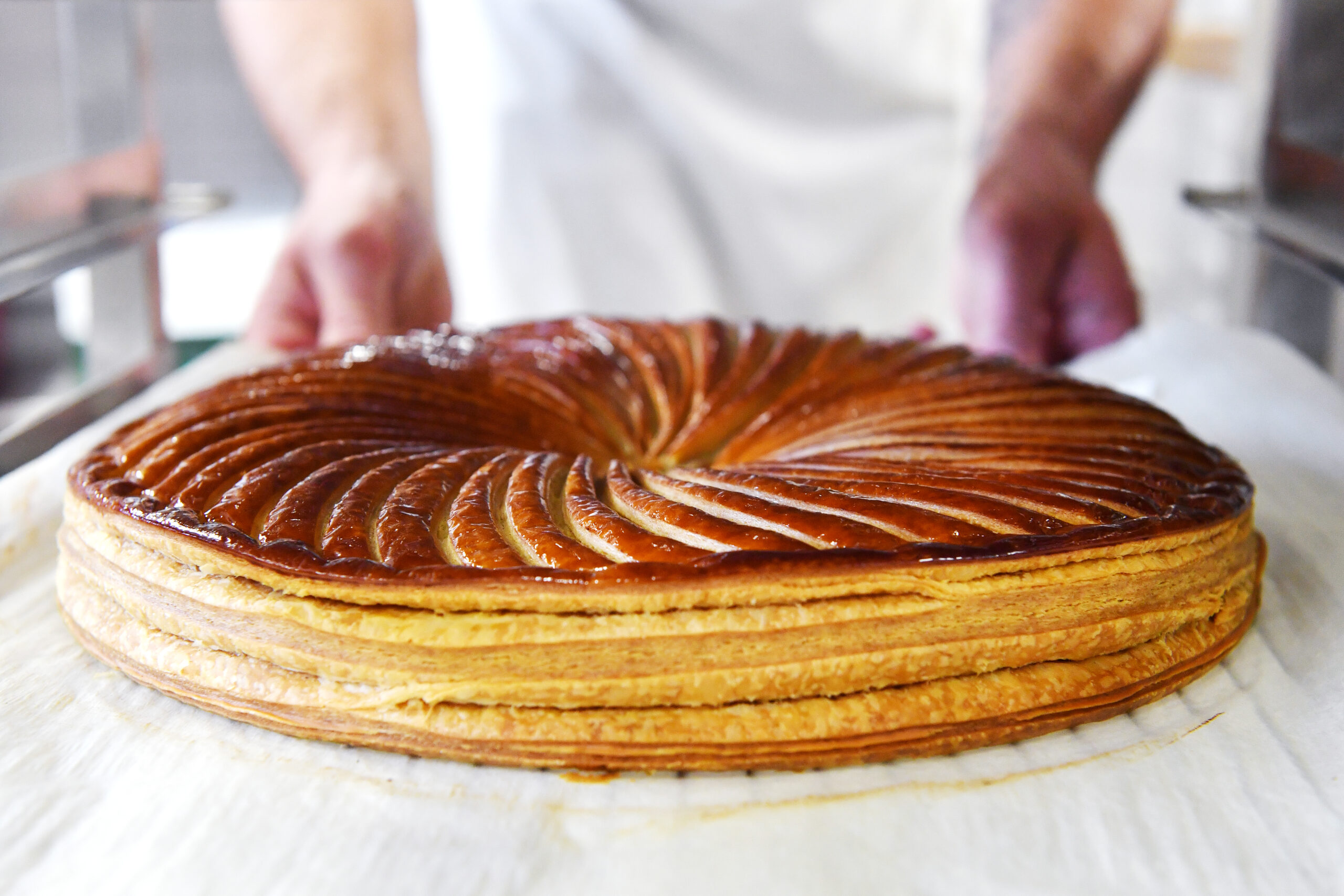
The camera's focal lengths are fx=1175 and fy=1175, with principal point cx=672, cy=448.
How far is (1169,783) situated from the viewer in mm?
1198

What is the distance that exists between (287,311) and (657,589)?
202 centimetres

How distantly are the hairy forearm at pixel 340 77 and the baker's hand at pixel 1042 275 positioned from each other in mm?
1559

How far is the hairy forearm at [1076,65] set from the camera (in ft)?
11.3

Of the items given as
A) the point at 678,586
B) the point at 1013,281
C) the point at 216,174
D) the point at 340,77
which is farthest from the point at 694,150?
the point at 678,586

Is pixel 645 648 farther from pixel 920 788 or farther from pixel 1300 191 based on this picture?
pixel 1300 191

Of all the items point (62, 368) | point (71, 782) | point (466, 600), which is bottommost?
point (62, 368)

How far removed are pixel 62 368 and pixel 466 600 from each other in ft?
11.8

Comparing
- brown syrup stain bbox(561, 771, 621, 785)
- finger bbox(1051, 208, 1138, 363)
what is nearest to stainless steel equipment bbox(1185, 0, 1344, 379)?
finger bbox(1051, 208, 1138, 363)

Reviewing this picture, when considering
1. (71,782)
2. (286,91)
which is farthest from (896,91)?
(71,782)

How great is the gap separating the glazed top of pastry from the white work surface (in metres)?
0.21

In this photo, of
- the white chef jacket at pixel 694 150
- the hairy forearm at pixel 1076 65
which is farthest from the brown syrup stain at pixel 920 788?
the white chef jacket at pixel 694 150

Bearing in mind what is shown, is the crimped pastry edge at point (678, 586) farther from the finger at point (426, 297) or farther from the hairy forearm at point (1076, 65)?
the hairy forearm at point (1076, 65)

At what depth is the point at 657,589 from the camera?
1213mm

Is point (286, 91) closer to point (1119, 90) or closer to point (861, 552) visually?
point (1119, 90)
